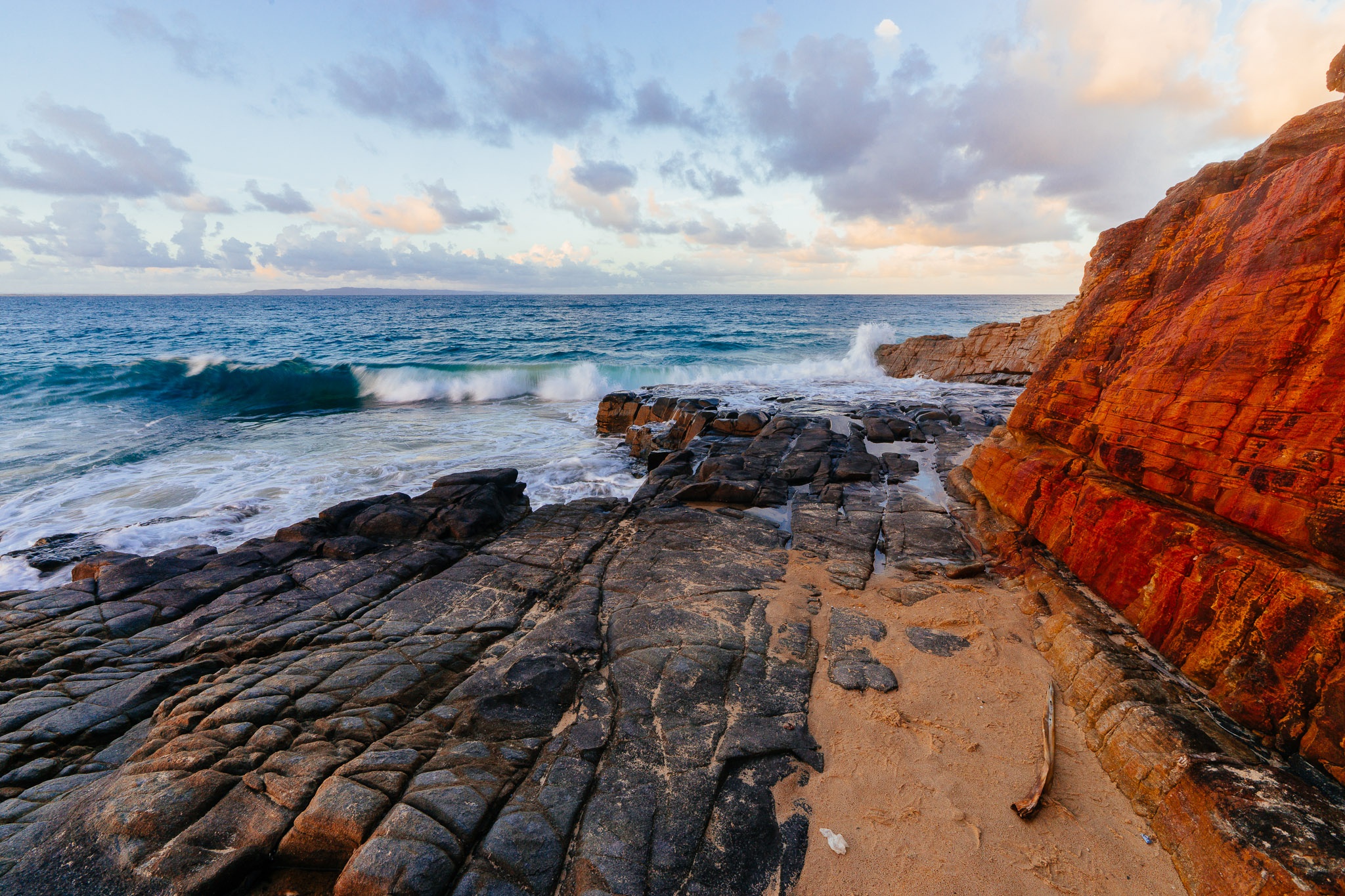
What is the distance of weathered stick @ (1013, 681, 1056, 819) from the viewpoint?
385cm

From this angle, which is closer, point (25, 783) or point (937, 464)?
point (25, 783)

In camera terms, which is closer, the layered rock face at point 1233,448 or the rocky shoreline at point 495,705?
the rocky shoreline at point 495,705

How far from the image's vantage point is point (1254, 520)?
477cm

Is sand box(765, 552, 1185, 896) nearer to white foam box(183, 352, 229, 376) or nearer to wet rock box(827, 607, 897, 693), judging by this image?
wet rock box(827, 607, 897, 693)

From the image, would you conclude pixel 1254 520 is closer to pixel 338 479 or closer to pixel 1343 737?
pixel 1343 737

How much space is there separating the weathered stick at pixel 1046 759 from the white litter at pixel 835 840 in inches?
53.5

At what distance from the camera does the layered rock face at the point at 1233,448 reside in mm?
4141

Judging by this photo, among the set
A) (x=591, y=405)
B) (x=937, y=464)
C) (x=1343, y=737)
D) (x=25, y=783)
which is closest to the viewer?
(x=1343, y=737)

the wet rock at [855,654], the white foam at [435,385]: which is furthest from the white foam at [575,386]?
the wet rock at [855,654]

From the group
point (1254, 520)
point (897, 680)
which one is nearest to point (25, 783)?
point (897, 680)

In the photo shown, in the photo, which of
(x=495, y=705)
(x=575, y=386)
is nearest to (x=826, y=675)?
(x=495, y=705)

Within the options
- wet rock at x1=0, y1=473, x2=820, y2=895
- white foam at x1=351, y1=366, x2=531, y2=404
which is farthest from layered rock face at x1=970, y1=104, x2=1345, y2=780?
white foam at x1=351, y1=366, x2=531, y2=404

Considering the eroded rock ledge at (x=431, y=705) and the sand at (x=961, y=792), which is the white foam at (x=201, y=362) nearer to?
the eroded rock ledge at (x=431, y=705)

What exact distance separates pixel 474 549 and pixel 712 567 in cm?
407
